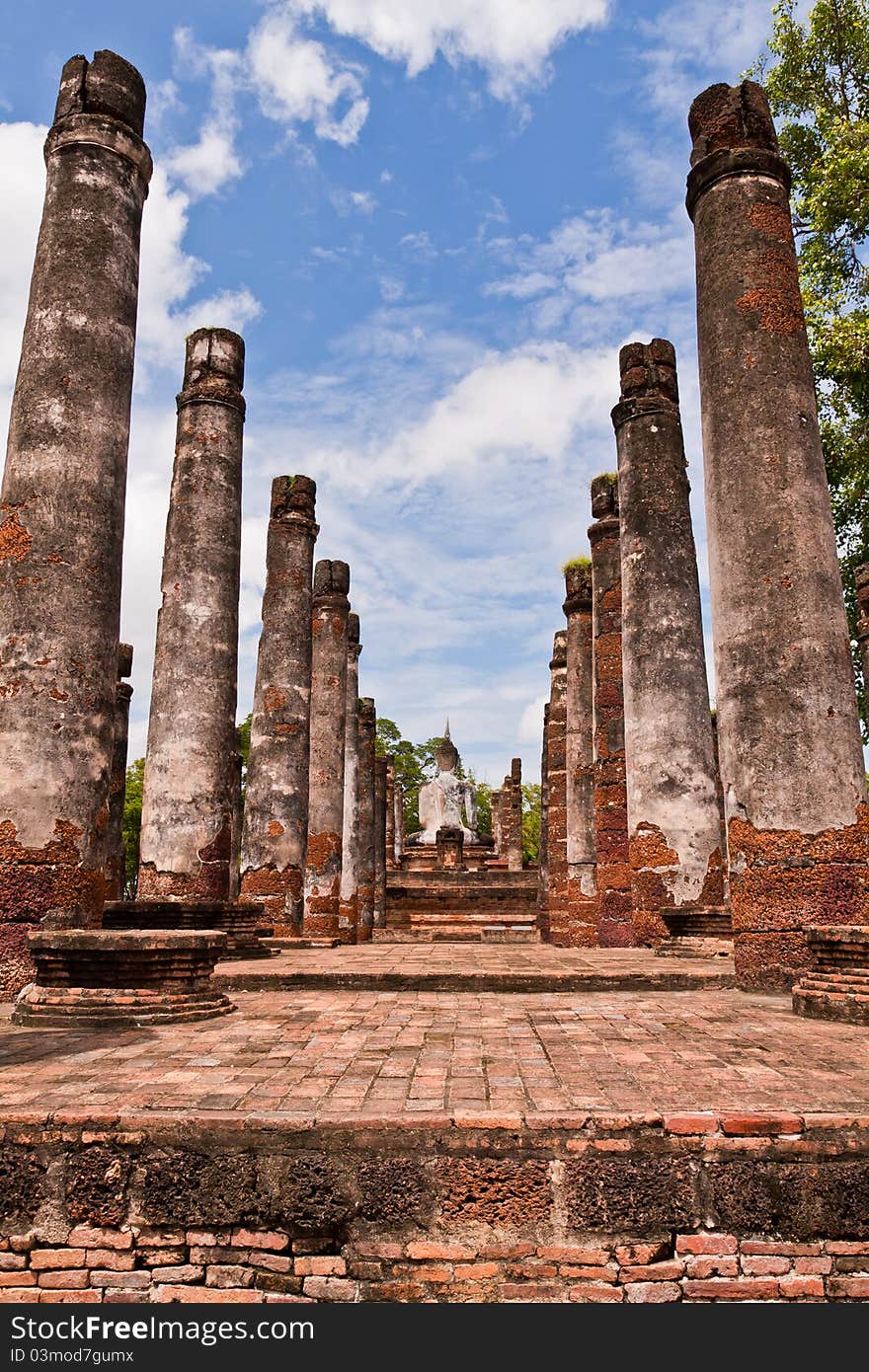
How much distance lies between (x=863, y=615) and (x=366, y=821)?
458 inches

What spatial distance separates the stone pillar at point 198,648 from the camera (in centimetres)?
975

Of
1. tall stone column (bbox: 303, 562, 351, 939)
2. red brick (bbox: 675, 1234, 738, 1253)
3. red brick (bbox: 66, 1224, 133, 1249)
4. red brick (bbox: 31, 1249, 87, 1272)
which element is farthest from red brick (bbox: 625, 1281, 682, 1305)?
tall stone column (bbox: 303, 562, 351, 939)

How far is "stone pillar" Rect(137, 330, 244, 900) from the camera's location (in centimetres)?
975

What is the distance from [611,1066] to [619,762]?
30.6ft

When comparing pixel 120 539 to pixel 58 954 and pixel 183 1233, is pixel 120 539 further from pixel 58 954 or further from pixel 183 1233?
pixel 183 1233

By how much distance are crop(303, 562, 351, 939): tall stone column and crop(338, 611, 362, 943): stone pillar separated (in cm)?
105

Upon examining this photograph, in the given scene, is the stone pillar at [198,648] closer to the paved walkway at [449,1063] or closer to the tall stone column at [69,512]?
the tall stone column at [69,512]

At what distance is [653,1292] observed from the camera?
2.84 m

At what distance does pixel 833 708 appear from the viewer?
20.6ft

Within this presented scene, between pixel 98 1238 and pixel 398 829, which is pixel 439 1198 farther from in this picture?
pixel 398 829

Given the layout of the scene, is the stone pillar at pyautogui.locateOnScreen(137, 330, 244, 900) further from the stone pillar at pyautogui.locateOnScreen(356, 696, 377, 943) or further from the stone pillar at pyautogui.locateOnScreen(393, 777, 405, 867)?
the stone pillar at pyautogui.locateOnScreen(393, 777, 405, 867)

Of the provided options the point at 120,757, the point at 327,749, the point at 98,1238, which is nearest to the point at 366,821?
the point at 327,749

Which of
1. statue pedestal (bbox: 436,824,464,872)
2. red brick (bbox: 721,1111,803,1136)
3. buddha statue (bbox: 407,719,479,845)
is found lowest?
red brick (bbox: 721,1111,803,1136)

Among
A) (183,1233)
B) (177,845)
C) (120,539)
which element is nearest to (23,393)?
(120,539)
